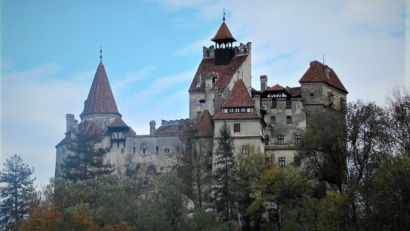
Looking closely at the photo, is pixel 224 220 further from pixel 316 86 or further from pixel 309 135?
pixel 316 86

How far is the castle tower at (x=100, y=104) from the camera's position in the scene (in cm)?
9731

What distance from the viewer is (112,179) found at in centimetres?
8012

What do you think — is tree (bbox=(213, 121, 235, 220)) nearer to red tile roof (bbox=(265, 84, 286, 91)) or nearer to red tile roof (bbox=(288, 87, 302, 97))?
red tile roof (bbox=(265, 84, 286, 91))

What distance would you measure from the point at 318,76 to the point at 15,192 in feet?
103

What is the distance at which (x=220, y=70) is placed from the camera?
92375 millimetres

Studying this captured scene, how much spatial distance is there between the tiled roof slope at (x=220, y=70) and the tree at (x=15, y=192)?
19.7 m

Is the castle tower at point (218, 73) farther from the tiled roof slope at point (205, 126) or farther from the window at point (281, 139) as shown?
the window at point (281, 139)

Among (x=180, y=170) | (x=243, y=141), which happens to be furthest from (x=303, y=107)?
(x=180, y=170)

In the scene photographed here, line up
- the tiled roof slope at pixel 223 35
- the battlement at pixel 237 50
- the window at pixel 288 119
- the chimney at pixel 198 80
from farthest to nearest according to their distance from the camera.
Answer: the tiled roof slope at pixel 223 35
the battlement at pixel 237 50
the chimney at pixel 198 80
the window at pixel 288 119

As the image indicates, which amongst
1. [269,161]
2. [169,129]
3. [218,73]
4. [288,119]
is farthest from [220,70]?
[269,161]

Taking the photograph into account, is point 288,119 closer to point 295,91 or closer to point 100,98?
point 295,91

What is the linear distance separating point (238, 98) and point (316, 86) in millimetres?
8407

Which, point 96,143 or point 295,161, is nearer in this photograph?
point 295,161

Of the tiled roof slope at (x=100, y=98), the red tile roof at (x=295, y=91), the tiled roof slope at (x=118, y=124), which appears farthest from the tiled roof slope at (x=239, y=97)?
the tiled roof slope at (x=100, y=98)
